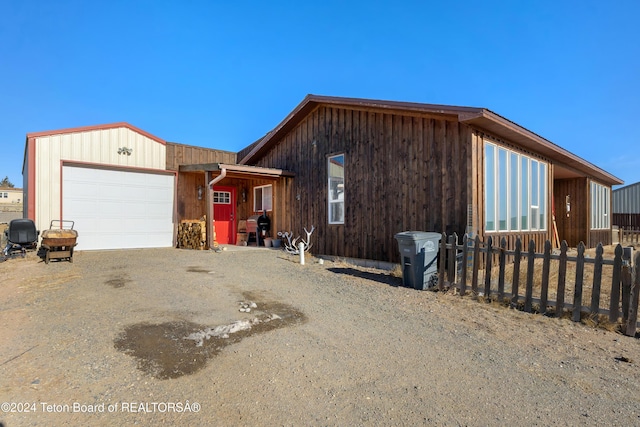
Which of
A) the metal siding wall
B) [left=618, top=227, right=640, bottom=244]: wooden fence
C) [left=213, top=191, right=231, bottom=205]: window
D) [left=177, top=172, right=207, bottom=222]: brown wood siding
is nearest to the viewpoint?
[left=177, top=172, right=207, bottom=222]: brown wood siding

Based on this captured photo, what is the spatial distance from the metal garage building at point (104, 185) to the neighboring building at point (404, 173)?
13.7 ft

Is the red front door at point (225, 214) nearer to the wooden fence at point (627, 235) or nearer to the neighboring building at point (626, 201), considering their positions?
the wooden fence at point (627, 235)

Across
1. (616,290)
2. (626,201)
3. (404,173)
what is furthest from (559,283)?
(626,201)

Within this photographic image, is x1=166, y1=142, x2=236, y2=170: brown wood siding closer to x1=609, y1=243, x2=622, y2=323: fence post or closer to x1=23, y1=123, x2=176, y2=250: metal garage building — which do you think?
x1=23, y1=123, x2=176, y2=250: metal garage building

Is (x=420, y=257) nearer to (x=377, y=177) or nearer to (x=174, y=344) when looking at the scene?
(x=377, y=177)

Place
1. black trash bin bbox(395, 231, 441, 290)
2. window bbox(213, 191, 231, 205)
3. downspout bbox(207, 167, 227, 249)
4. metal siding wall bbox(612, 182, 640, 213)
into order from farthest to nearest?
1. metal siding wall bbox(612, 182, 640, 213)
2. window bbox(213, 191, 231, 205)
3. downspout bbox(207, 167, 227, 249)
4. black trash bin bbox(395, 231, 441, 290)

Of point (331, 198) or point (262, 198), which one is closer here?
point (331, 198)

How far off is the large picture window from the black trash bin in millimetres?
2230

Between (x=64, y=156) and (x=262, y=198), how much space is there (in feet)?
21.1

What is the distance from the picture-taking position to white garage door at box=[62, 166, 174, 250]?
10.4 m

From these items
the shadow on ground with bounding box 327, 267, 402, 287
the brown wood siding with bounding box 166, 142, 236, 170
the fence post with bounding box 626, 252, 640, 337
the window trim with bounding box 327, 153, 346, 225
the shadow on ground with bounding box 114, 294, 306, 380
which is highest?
the brown wood siding with bounding box 166, 142, 236, 170

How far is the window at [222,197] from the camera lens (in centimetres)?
1373

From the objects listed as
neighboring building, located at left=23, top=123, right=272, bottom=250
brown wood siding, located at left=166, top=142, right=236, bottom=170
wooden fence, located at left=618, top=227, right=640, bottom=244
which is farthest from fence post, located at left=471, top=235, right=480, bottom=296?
wooden fence, located at left=618, top=227, right=640, bottom=244

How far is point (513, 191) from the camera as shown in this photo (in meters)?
8.76
